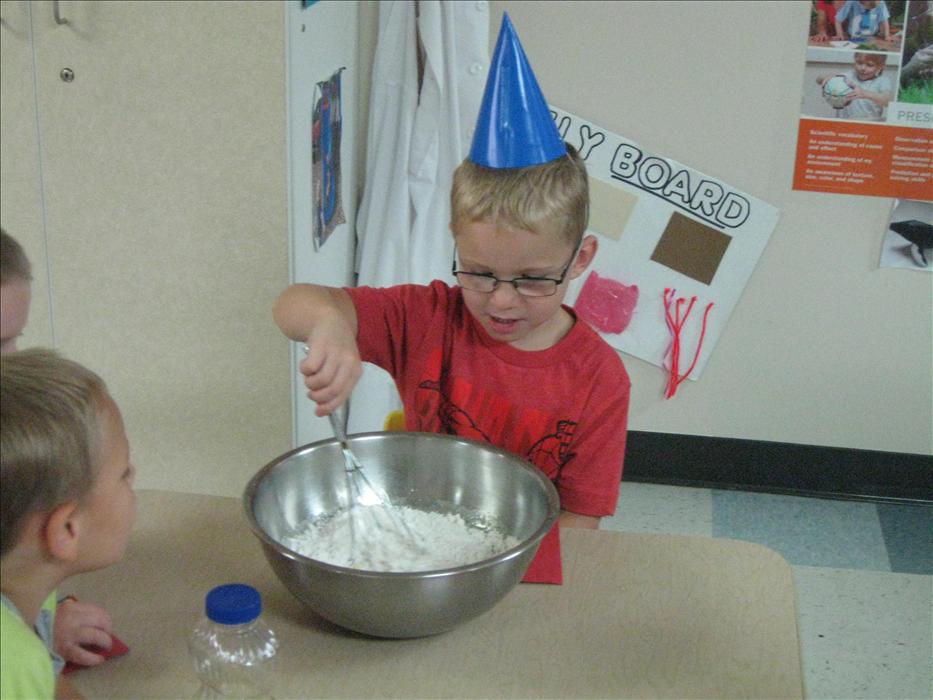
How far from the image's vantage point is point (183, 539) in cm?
117

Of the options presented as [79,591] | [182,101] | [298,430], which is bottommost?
[298,430]

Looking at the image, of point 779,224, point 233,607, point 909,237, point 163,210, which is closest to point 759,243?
point 779,224

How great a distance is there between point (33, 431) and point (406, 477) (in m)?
0.50

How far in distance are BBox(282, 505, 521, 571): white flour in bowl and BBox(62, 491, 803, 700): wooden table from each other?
0.06m

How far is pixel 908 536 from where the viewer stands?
8.19ft

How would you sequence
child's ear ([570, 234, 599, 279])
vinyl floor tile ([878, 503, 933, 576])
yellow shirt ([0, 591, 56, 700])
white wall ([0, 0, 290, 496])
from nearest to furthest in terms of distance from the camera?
yellow shirt ([0, 591, 56, 700]) → child's ear ([570, 234, 599, 279]) → white wall ([0, 0, 290, 496]) → vinyl floor tile ([878, 503, 933, 576])

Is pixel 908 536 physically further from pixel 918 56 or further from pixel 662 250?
pixel 918 56

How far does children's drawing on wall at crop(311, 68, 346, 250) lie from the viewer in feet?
6.87

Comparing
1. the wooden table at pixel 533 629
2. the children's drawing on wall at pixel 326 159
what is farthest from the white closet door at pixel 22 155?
the wooden table at pixel 533 629

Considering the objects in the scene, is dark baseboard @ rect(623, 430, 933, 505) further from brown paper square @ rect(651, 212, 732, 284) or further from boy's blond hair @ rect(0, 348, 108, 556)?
boy's blond hair @ rect(0, 348, 108, 556)

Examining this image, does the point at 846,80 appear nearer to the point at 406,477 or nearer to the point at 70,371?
the point at 406,477

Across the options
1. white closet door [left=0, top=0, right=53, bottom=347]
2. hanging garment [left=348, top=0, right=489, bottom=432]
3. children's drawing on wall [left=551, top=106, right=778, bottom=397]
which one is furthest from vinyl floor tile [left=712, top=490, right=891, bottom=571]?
white closet door [left=0, top=0, right=53, bottom=347]

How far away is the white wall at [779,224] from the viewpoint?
2.38 metres

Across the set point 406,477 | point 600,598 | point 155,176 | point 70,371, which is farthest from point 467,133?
point 70,371
